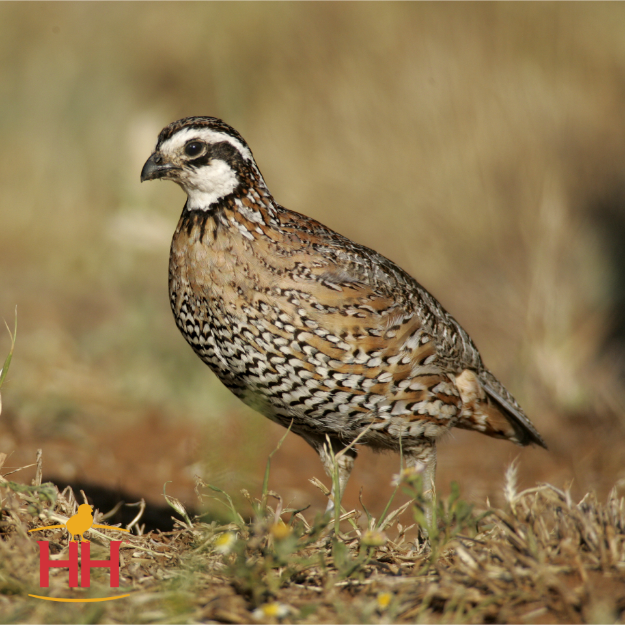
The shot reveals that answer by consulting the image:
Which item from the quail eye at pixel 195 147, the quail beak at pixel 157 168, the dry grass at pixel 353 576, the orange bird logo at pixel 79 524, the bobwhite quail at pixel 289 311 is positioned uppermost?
the quail eye at pixel 195 147

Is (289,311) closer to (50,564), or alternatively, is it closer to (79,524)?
(79,524)

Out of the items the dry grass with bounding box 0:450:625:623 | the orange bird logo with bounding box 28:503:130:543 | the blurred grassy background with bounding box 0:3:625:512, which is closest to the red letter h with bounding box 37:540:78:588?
the dry grass with bounding box 0:450:625:623

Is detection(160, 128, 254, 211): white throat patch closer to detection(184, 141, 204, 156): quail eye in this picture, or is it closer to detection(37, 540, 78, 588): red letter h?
detection(184, 141, 204, 156): quail eye

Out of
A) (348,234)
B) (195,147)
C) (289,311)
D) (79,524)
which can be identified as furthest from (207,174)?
(348,234)

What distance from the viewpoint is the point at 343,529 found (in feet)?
16.6

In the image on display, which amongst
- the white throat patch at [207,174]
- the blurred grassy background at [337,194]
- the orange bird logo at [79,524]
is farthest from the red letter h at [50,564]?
the blurred grassy background at [337,194]

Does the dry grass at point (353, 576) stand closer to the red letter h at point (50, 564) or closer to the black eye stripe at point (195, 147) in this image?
the red letter h at point (50, 564)

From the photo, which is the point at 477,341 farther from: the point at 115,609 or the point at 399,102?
the point at 115,609

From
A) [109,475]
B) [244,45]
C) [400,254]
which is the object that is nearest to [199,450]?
[109,475]

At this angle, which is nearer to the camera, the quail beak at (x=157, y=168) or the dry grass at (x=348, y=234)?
the dry grass at (x=348, y=234)

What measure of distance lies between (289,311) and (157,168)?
1004 mm

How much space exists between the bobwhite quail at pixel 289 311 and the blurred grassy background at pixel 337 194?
163cm

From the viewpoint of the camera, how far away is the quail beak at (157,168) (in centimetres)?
385

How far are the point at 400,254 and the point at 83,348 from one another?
12.9 ft
